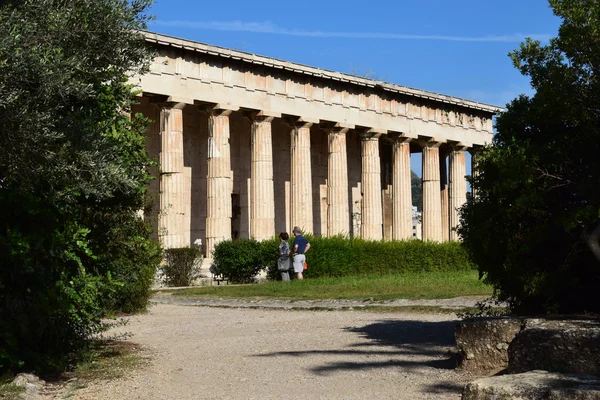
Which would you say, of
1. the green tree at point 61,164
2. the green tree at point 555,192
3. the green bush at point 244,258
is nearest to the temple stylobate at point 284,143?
the green bush at point 244,258

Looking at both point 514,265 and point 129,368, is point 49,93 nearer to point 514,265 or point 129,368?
point 129,368

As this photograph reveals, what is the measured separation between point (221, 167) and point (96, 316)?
2547 centimetres

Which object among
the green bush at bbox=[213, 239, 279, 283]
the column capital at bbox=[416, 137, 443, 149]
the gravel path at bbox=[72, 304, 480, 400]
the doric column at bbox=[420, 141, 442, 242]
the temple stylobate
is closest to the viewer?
the gravel path at bbox=[72, 304, 480, 400]

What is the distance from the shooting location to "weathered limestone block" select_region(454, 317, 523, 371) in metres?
9.66

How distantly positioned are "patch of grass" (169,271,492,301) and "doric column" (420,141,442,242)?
18540 millimetres

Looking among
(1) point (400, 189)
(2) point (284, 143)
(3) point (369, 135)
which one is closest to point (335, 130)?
(3) point (369, 135)

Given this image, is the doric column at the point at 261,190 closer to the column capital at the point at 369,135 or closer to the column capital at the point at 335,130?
the column capital at the point at 335,130

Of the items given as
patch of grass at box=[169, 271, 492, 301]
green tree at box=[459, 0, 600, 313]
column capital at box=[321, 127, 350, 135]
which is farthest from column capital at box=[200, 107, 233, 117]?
green tree at box=[459, 0, 600, 313]

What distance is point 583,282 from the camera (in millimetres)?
10703

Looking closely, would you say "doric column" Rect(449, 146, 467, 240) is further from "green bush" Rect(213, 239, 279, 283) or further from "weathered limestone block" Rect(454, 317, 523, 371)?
"weathered limestone block" Rect(454, 317, 523, 371)

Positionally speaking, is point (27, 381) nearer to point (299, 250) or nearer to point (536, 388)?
point (536, 388)

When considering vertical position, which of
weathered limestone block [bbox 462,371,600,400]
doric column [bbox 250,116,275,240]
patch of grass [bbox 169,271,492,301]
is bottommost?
weathered limestone block [bbox 462,371,600,400]

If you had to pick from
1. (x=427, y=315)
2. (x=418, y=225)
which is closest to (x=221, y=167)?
(x=427, y=315)

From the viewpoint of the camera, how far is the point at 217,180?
3641 cm
